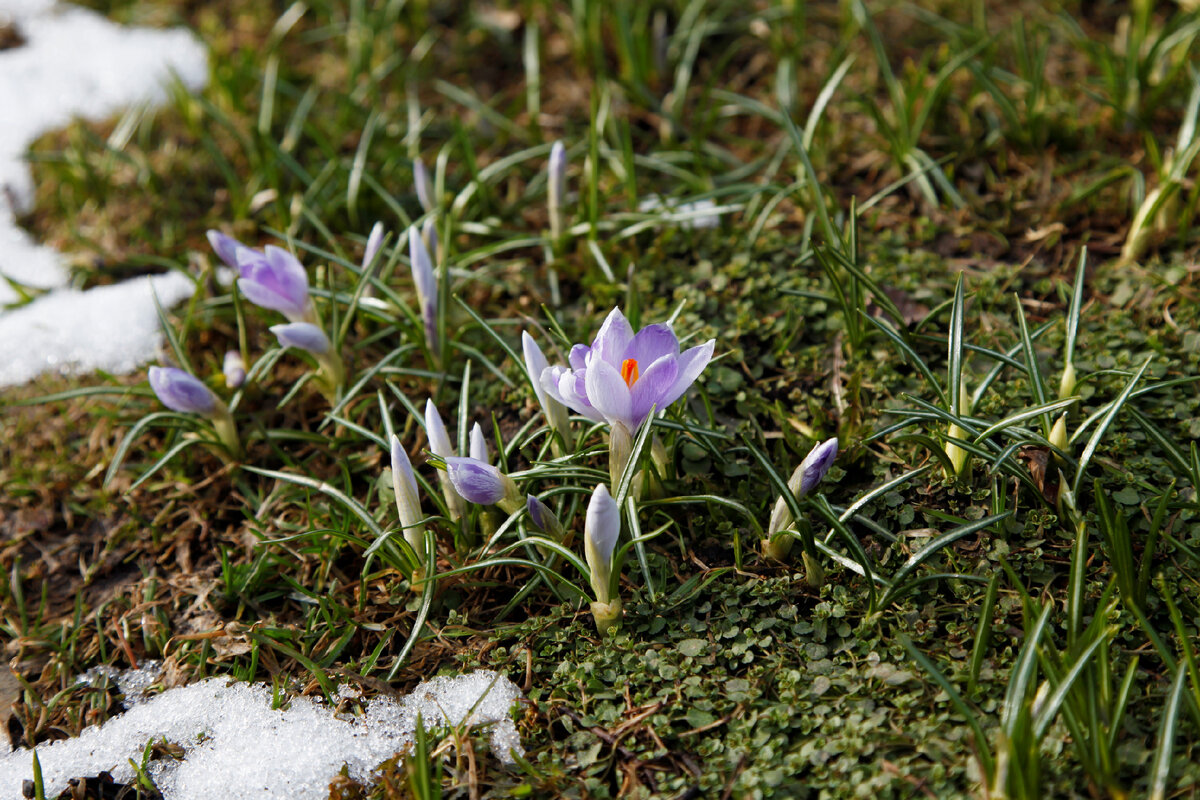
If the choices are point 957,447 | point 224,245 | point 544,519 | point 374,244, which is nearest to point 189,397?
point 224,245

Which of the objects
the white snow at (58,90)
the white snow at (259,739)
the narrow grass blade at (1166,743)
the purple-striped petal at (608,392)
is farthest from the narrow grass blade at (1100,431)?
the white snow at (58,90)

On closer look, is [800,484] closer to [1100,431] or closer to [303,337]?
[1100,431]

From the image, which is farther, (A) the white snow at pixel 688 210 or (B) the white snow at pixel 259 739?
(A) the white snow at pixel 688 210

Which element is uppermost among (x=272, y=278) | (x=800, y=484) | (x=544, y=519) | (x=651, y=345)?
(x=651, y=345)

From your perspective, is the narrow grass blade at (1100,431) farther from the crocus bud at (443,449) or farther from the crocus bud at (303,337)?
the crocus bud at (303,337)

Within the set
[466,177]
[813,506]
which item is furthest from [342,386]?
[813,506]
